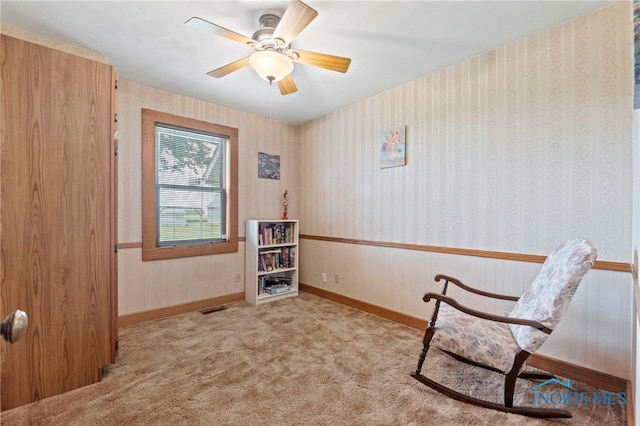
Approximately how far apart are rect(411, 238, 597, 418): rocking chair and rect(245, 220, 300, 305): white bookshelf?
2.24 m

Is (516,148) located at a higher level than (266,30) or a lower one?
lower

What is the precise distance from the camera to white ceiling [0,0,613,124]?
191 cm

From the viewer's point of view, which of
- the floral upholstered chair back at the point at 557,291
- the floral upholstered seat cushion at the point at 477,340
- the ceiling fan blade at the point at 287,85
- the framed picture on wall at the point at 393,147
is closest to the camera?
the floral upholstered chair back at the point at 557,291

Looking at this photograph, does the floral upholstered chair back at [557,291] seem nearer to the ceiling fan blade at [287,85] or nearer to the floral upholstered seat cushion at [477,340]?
the floral upholstered seat cushion at [477,340]

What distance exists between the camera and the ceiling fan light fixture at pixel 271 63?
1.95 metres

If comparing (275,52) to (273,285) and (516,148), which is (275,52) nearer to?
(516,148)

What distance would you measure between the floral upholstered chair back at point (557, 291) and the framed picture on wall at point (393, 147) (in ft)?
5.49

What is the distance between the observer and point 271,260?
3.93 meters

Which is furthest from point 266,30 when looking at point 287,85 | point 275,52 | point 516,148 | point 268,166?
point 268,166

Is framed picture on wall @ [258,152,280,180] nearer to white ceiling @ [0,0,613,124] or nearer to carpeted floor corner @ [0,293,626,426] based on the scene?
white ceiling @ [0,0,613,124]

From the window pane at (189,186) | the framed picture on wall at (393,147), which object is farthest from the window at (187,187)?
the framed picture on wall at (393,147)

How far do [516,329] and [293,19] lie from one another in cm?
235

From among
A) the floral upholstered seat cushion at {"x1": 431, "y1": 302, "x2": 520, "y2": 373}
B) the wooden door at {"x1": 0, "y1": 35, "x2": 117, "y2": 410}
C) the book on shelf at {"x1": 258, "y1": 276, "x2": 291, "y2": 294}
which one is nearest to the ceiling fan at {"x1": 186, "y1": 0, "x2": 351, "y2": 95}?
the wooden door at {"x1": 0, "y1": 35, "x2": 117, "y2": 410}

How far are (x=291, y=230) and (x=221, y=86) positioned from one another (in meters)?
2.01
